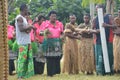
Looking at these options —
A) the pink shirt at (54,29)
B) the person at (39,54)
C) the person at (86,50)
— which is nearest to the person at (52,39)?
the pink shirt at (54,29)

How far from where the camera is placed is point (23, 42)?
679cm

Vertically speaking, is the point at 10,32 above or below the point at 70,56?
above

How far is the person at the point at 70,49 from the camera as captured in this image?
856cm

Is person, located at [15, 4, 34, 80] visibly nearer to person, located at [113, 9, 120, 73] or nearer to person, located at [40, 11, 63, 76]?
person, located at [40, 11, 63, 76]

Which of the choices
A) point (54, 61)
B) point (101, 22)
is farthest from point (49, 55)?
point (101, 22)

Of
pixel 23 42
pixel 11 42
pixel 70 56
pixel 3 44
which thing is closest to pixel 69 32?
pixel 70 56

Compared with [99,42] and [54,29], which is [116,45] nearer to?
[99,42]

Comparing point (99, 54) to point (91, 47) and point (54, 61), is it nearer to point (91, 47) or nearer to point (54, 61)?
point (91, 47)

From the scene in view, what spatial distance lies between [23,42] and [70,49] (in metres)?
2.09

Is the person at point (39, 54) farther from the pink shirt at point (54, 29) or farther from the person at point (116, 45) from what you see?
the person at point (116, 45)

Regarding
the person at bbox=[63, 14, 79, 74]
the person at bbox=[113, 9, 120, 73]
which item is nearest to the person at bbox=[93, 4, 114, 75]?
the person at bbox=[113, 9, 120, 73]

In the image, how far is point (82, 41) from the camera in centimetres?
856

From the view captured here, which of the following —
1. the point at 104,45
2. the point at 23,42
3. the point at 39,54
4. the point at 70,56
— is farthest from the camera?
the point at 70,56

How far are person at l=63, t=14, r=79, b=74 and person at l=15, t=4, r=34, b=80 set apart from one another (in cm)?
164
